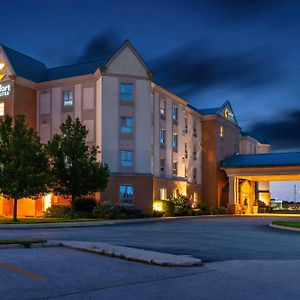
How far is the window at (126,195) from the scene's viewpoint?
141 ft

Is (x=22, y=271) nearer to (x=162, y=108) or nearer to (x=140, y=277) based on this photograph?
(x=140, y=277)

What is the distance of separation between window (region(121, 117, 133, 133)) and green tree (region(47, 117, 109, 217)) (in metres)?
7.20

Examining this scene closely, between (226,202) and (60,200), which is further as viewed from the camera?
(226,202)

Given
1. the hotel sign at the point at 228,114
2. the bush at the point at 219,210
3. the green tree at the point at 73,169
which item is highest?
the hotel sign at the point at 228,114

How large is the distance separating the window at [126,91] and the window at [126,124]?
1.79 metres

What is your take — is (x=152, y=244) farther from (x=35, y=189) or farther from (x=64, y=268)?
(x=35, y=189)

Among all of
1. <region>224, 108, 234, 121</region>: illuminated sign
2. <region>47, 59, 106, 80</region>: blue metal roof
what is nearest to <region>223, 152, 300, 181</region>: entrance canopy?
<region>224, 108, 234, 121</region>: illuminated sign

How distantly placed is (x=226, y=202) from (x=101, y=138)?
23.7 m

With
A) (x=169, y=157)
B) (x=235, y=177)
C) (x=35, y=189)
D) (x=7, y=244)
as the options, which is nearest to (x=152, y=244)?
(x=7, y=244)

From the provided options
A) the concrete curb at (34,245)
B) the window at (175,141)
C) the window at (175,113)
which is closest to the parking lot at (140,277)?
the concrete curb at (34,245)

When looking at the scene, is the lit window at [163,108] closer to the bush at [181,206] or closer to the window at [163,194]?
the window at [163,194]

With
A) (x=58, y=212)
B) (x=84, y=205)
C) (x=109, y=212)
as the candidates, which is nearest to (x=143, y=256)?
(x=109, y=212)

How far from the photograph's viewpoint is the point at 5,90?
44.5 m

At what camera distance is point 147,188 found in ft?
143
